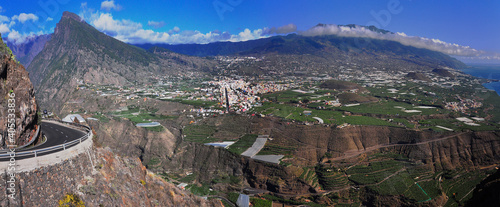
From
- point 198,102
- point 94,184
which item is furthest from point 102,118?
point 94,184

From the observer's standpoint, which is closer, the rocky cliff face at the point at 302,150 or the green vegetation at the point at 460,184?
the green vegetation at the point at 460,184

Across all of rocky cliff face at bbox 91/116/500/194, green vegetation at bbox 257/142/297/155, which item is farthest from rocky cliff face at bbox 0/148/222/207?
green vegetation at bbox 257/142/297/155

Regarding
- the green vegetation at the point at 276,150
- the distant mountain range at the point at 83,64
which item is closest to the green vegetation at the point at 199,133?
the green vegetation at the point at 276,150

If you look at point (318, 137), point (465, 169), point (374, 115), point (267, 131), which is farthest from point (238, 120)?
point (465, 169)

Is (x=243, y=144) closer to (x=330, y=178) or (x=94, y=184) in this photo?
(x=330, y=178)

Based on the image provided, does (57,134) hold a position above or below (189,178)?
above

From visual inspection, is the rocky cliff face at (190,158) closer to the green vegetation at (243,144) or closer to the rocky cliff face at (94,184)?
the green vegetation at (243,144)

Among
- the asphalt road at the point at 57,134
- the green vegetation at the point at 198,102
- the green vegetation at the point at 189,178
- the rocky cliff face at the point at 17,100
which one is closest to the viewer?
the rocky cliff face at the point at 17,100
